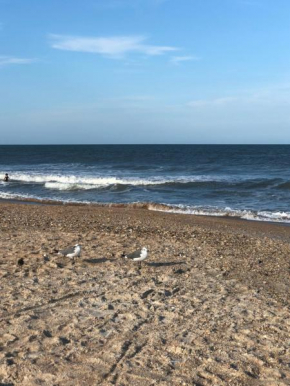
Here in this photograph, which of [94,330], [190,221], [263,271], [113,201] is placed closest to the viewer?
[94,330]

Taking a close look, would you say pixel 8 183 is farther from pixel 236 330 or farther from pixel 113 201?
pixel 236 330

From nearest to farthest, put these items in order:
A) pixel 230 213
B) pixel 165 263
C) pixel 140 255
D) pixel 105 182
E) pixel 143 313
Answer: pixel 143 313
pixel 140 255
pixel 165 263
pixel 230 213
pixel 105 182

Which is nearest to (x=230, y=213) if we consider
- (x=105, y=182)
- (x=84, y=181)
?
(x=105, y=182)

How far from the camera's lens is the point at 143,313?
663cm

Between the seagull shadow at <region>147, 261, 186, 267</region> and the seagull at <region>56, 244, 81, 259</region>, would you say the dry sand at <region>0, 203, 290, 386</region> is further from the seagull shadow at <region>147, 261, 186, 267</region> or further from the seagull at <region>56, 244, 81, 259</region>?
the seagull at <region>56, 244, 81, 259</region>

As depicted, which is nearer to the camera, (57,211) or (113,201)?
(57,211)

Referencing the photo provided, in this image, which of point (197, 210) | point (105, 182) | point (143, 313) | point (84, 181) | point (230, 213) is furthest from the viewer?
point (84, 181)

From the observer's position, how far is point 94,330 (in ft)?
19.7

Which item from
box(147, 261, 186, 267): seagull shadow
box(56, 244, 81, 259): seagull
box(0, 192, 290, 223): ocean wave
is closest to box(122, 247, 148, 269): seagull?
box(147, 261, 186, 267): seagull shadow

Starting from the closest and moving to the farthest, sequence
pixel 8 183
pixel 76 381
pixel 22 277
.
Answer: pixel 76 381 → pixel 22 277 → pixel 8 183

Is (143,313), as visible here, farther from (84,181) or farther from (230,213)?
(84,181)

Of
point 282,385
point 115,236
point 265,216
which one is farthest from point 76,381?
point 265,216

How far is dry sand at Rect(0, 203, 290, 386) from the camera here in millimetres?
5090

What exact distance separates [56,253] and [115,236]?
8.36 ft
